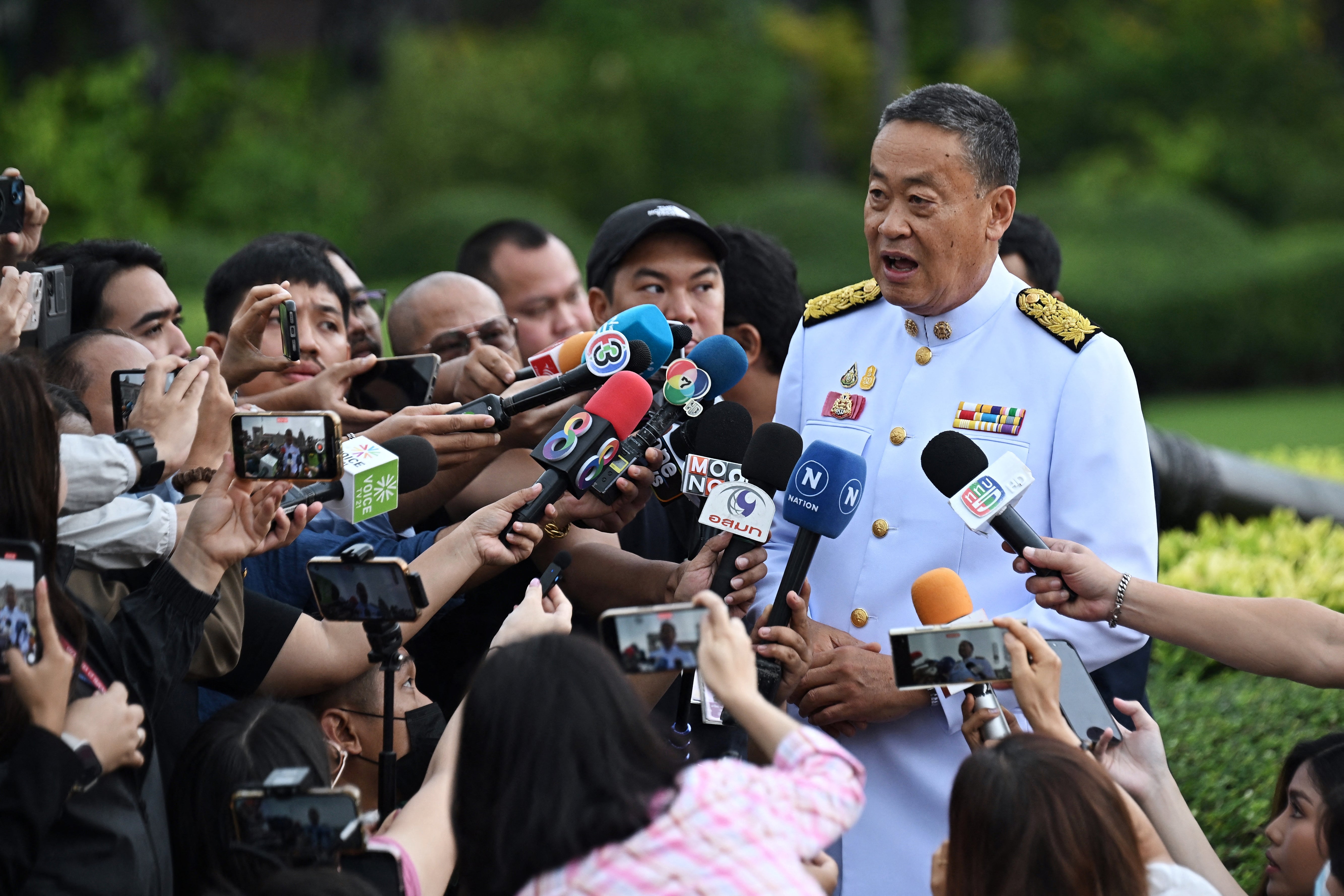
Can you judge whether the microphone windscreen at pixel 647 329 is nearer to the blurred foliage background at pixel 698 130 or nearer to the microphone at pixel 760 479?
the microphone at pixel 760 479

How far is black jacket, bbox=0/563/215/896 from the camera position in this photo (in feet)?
6.70

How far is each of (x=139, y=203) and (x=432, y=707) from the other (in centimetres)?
1151

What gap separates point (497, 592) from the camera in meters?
3.26

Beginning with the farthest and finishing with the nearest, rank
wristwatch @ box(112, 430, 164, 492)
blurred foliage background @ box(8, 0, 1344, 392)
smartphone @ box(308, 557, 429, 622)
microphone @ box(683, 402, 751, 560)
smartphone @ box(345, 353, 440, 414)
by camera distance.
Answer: blurred foliage background @ box(8, 0, 1344, 392), smartphone @ box(345, 353, 440, 414), microphone @ box(683, 402, 751, 560), wristwatch @ box(112, 430, 164, 492), smartphone @ box(308, 557, 429, 622)

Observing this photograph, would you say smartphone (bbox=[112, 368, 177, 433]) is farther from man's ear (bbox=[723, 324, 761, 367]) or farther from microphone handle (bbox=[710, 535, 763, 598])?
man's ear (bbox=[723, 324, 761, 367])

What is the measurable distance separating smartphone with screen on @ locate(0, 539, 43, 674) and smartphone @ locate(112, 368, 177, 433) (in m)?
0.78

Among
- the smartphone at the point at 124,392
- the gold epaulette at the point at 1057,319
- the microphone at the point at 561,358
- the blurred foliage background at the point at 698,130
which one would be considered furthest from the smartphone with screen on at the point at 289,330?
the blurred foliage background at the point at 698,130

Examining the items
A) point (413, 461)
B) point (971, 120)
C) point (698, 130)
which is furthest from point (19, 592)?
point (698, 130)

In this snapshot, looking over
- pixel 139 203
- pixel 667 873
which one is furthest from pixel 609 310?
pixel 139 203

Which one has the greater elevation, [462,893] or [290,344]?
[290,344]

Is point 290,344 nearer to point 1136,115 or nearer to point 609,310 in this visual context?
point 609,310

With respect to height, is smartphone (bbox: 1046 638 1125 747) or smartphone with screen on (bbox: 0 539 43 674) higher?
smartphone (bbox: 1046 638 1125 747)

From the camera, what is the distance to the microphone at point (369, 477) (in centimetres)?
245

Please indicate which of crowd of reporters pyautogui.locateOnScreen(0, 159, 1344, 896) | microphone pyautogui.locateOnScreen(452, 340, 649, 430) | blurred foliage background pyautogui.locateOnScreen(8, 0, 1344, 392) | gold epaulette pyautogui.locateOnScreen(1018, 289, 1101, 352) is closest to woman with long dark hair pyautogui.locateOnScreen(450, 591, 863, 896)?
crowd of reporters pyautogui.locateOnScreen(0, 159, 1344, 896)
